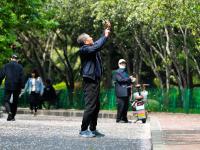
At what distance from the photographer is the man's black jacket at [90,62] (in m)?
13.8

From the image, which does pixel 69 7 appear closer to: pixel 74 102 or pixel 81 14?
pixel 81 14

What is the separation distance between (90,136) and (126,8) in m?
21.3

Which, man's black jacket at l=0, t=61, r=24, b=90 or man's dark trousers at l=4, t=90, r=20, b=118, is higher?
man's black jacket at l=0, t=61, r=24, b=90

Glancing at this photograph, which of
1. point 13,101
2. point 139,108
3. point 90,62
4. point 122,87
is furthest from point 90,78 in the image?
point 139,108

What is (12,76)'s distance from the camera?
2009 centimetres

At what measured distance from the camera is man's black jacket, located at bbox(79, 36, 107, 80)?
13750 mm

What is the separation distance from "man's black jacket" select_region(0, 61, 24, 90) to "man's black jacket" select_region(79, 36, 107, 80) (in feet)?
20.8

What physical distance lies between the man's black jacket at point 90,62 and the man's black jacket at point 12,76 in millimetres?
6326

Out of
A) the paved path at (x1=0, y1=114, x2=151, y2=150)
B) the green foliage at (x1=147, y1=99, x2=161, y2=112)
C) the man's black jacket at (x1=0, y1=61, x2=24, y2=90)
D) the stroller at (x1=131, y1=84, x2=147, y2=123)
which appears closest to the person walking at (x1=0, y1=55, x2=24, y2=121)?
the man's black jacket at (x1=0, y1=61, x2=24, y2=90)

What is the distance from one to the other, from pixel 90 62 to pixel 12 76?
6.52 m

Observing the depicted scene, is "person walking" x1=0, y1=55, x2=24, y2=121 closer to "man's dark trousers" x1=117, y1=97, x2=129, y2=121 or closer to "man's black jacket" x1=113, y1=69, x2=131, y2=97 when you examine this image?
"man's black jacket" x1=113, y1=69, x2=131, y2=97

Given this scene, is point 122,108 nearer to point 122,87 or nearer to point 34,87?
point 122,87

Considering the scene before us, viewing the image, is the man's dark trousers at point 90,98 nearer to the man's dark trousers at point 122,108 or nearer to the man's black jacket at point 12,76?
the man's black jacket at point 12,76

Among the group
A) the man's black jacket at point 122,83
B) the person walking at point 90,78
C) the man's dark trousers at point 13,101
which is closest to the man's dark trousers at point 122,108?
the man's black jacket at point 122,83
